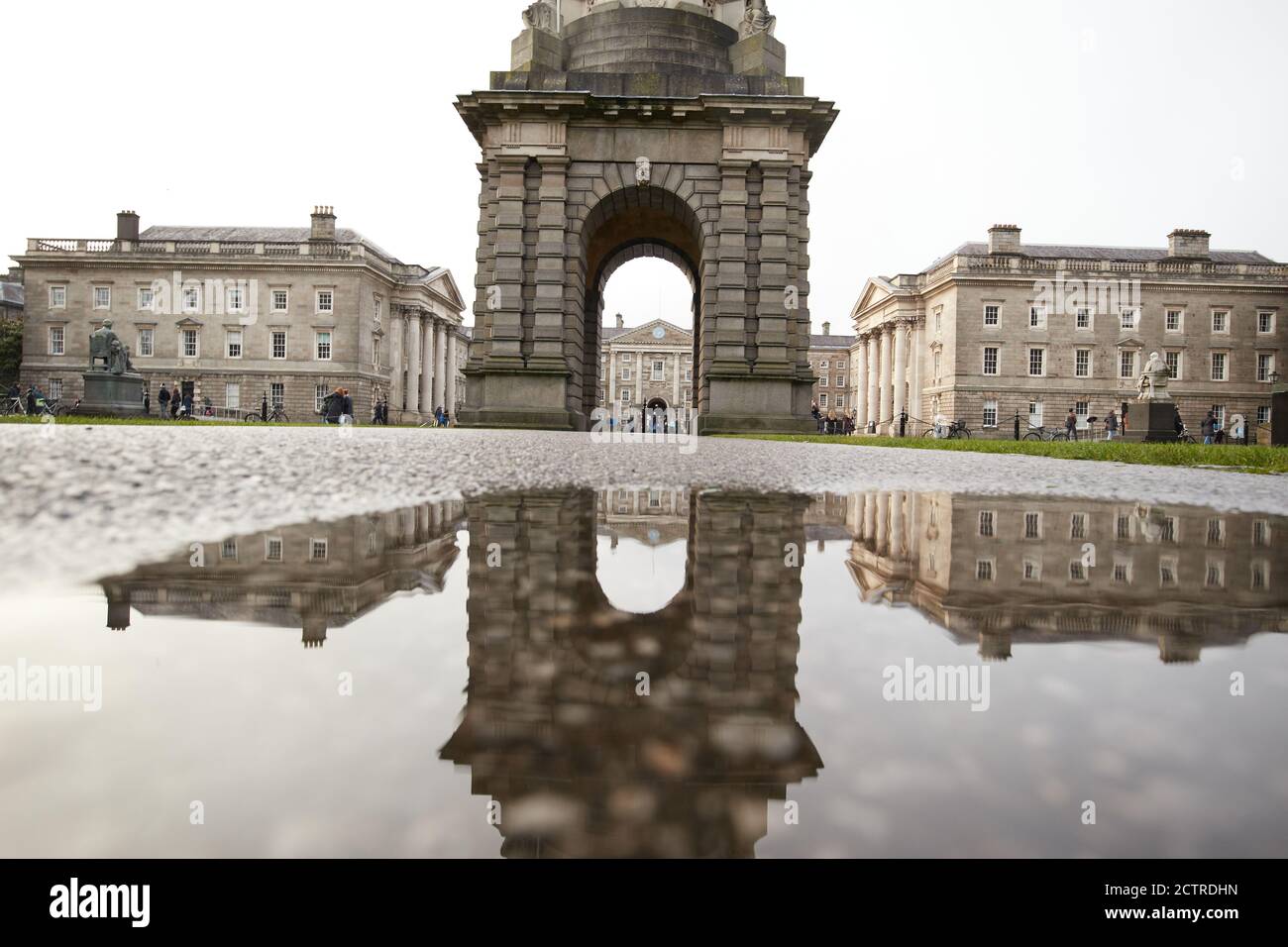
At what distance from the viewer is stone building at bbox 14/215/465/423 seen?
4809 centimetres

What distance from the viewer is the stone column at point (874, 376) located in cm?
6197

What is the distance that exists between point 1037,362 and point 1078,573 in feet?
172

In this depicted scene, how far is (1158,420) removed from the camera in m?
19.0

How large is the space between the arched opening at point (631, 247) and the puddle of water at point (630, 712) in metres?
20.4

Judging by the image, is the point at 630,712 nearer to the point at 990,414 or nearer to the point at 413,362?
the point at 990,414

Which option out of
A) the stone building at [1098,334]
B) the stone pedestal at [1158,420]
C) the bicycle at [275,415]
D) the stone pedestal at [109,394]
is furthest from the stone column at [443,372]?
the stone pedestal at [1158,420]

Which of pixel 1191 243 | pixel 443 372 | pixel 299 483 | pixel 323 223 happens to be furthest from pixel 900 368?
pixel 299 483

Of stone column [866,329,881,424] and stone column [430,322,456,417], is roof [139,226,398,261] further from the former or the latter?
stone column [866,329,881,424]

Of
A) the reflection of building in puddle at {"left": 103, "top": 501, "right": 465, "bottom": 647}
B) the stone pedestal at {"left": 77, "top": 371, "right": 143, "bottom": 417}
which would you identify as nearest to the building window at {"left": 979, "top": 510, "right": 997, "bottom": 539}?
the reflection of building in puddle at {"left": 103, "top": 501, "right": 465, "bottom": 647}

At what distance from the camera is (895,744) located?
3.15 ft

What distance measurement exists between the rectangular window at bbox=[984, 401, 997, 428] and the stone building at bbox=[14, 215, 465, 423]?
38.9 metres

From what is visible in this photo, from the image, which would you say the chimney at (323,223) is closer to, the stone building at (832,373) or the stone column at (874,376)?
the stone column at (874,376)
